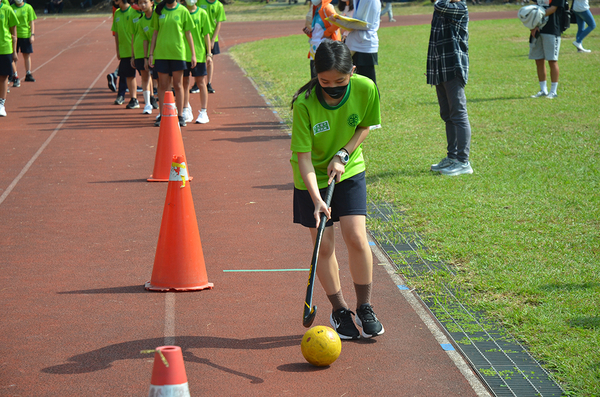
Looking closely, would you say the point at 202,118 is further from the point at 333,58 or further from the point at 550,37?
the point at 333,58

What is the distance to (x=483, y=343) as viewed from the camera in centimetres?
403

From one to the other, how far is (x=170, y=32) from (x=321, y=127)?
6.97 meters

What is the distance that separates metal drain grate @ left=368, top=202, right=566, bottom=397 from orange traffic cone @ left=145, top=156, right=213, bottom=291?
62.3 inches

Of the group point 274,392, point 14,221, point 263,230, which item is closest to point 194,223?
point 263,230

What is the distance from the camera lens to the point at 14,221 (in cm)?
654

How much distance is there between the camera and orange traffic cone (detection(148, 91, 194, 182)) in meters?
7.59

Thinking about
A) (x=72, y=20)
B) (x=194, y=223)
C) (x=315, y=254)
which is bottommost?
(x=72, y=20)

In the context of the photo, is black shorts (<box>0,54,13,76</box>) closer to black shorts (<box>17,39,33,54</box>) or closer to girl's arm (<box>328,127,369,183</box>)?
black shorts (<box>17,39,33,54</box>)

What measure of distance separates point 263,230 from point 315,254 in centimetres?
253

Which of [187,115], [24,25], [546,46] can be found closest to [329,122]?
[187,115]

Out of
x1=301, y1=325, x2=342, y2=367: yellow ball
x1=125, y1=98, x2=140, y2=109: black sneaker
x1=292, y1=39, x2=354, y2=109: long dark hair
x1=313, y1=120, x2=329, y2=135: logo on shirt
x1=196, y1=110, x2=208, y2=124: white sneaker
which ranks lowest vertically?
x1=125, y1=98, x2=140, y2=109: black sneaker

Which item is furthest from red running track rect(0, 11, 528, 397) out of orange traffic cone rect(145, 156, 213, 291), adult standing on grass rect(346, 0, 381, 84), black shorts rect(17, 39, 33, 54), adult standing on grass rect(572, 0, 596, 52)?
adult standing on grass rect(572, 0, 596, 52)

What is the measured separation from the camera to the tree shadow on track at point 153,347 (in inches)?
Answer: 149

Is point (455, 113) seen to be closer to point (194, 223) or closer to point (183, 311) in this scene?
point (194, 223)
